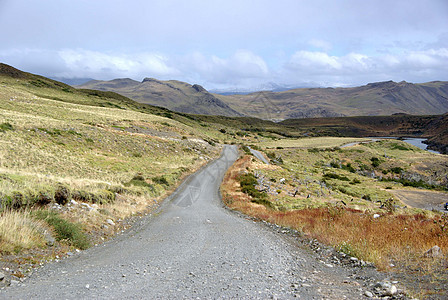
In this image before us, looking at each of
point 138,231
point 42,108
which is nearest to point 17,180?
point 138,231

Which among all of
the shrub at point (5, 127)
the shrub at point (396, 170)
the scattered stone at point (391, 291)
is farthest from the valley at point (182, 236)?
the shrub at point (396, 170)

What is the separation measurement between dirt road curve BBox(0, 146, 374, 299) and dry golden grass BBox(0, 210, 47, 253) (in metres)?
0.98

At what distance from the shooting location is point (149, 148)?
155 ft

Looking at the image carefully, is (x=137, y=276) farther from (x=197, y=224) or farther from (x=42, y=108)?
(x=42, y=108)

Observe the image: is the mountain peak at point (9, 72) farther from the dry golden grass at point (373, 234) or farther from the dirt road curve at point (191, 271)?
the dry golden grass at point (373, 234)

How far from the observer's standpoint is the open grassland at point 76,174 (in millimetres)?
9039

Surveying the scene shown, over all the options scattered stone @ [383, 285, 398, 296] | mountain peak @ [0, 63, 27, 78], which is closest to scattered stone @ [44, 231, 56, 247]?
scattered stone @ [383, 285, 398, 296]

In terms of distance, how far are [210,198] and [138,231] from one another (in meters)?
12.2

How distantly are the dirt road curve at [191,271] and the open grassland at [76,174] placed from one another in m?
1.47

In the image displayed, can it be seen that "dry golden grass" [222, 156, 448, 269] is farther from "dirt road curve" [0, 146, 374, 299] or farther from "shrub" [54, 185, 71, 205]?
"shrub" [54, 185, 71, 205]

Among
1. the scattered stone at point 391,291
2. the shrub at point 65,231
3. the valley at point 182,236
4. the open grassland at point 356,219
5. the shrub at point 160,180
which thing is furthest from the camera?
the shrub at point 160,180

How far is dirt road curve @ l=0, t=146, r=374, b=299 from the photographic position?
558cm

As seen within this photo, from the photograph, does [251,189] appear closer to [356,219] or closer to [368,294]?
[356,219]

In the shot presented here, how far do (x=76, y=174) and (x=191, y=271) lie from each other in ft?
68.5
